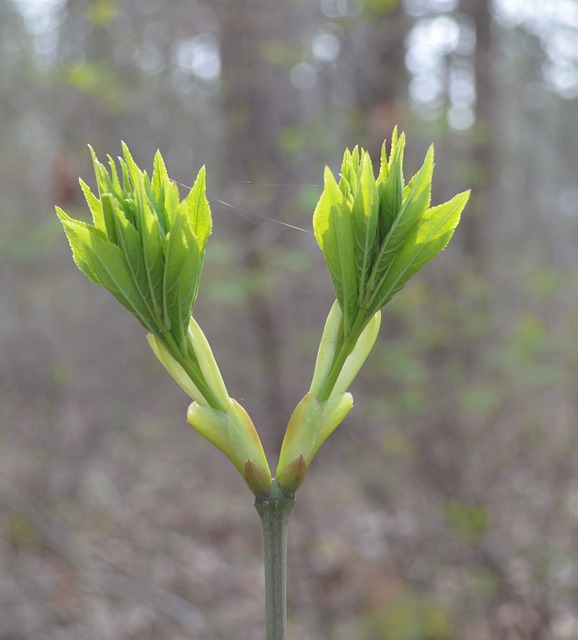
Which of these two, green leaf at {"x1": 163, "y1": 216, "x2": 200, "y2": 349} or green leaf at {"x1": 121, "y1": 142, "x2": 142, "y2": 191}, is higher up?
green leaf at {"x1": 121, "y1": 142, "x2": 142, "y2": 191}

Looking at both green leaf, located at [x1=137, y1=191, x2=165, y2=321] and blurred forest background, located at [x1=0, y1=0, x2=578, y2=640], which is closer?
green leaf, located at [x1=137, y1=191, x2=165, y2=321]

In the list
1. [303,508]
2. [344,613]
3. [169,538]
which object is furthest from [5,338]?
[344,613]

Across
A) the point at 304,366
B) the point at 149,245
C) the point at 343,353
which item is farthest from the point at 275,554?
the point at 304,366

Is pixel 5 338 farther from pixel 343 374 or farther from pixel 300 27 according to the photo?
pixel 343 374

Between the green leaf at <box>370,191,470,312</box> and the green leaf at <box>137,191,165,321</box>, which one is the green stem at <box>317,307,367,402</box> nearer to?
the green leaf at <box>370,191,470,312</box>

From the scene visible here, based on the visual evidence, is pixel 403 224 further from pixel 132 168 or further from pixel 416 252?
pixel 132 168

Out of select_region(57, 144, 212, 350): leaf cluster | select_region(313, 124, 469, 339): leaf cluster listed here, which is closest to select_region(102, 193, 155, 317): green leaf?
select_region(57, 144, 212, 350): leaf cluster
